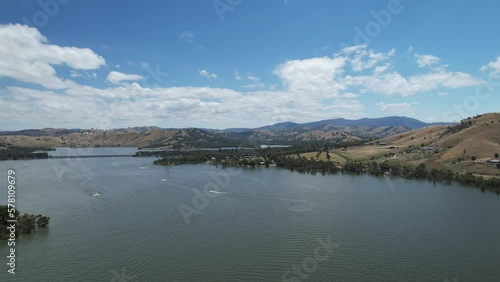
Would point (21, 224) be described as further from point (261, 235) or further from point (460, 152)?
point (460, 152)

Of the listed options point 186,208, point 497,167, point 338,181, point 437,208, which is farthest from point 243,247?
point 497,167

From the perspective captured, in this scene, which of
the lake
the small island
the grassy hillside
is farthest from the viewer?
the grassy hillside

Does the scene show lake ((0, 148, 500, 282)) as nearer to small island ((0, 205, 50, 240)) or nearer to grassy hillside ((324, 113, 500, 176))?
small island ((0, 205, 50, 240))

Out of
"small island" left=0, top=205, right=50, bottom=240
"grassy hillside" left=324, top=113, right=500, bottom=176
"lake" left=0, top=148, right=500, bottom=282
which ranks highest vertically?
"grassy hillside" left=324, top=113, right=500, bottom=176

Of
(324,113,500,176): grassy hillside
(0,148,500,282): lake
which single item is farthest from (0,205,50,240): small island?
(324,113,500,176): grassy hillside

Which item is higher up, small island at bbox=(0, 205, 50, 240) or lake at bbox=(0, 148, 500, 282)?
small island at bbox=(0, 205, 50, 240)

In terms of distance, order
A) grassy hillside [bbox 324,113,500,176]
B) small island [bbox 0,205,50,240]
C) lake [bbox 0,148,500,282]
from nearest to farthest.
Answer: lake [bbox 0,148,500,282] < small island [bbox 0,205,50,240] < grassy hillside [bbox 324,113,500,176]

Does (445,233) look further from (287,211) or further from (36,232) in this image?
(36,232)

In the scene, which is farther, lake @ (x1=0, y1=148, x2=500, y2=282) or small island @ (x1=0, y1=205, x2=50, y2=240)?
small island @ (x1=0, y1=205, x2=50, y2=240)
